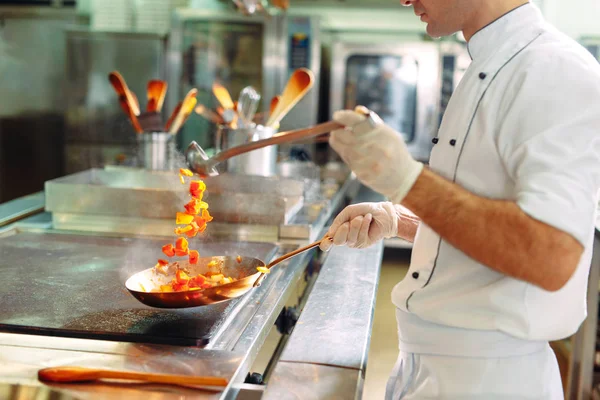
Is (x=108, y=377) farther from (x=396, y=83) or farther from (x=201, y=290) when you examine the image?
(x=396, y=83)

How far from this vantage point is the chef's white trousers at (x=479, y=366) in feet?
3.27

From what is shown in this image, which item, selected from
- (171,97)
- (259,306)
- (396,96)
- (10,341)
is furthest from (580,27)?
(10,341)

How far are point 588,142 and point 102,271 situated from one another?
100 cm

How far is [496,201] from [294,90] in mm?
1431

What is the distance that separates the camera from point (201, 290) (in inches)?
42.8

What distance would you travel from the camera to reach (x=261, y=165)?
2229mm

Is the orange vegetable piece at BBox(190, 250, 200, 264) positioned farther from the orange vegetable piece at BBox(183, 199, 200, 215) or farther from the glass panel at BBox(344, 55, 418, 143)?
the glass panel at BBox(344, 55, 418, 143)

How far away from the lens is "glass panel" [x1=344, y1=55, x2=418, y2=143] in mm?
4105

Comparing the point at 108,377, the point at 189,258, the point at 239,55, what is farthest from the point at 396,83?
the point at 108,377

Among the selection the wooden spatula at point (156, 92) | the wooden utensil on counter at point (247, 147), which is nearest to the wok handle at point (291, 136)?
the wooden utensil on counter at point (247, 147)

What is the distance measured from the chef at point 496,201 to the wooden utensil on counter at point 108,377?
0.35 metres

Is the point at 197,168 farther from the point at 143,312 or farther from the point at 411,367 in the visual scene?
the point at 411,367

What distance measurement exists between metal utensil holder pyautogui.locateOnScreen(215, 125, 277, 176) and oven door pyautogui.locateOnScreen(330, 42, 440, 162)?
6.37 ft

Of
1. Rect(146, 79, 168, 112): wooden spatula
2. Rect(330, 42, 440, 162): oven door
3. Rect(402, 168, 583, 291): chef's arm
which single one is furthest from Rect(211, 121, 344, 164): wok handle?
Rect(330, 42, 440, 162): oven door
